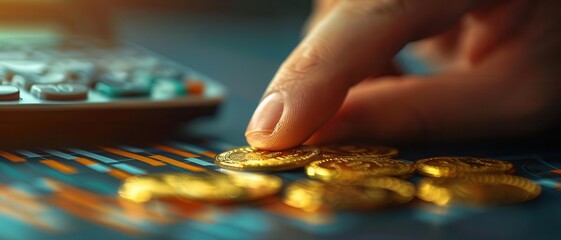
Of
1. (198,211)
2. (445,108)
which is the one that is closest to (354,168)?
(198,211)

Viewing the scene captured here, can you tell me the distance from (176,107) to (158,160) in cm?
13

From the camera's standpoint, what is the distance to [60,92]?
0.60 meters

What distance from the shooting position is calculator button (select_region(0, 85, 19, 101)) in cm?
58

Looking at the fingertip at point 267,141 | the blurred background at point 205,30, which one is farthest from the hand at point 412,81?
the blurred background at point 205,30

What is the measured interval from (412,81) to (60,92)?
0.32m

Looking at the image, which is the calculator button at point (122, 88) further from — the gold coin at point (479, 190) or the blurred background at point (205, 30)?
the gold coin at point (479, 190)

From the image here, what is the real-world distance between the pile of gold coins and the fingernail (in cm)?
2

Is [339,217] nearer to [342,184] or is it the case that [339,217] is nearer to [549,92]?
[342,184]

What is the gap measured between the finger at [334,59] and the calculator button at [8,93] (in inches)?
7.3

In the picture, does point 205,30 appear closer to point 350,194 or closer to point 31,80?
point 31,80

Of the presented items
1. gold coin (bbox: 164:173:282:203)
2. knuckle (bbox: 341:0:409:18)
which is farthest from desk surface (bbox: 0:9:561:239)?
knuckle (bbox: 341:0:409:18)

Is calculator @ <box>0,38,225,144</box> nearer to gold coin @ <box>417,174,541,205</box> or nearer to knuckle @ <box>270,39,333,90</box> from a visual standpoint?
knuckle @ <box>270,39,333,90</box>

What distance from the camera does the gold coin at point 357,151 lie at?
54 centimetres

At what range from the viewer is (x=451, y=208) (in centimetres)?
42
